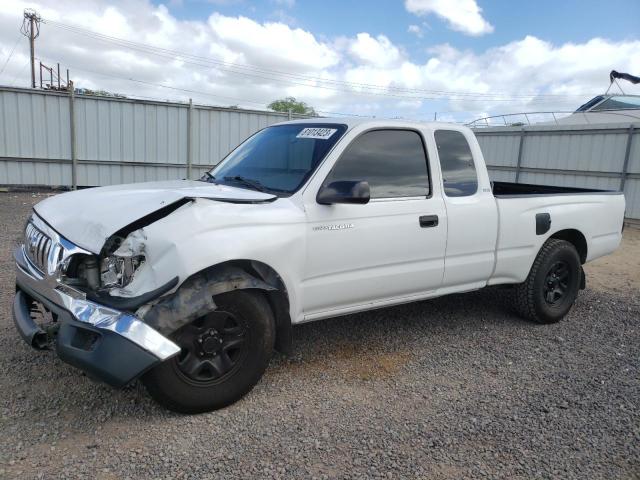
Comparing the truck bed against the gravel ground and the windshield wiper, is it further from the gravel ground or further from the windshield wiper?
the windshield wiper

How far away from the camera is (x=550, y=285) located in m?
5.21

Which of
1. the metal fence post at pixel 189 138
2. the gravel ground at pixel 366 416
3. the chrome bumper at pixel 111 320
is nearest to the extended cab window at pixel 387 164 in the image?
the gravel ground at pixel 366 416

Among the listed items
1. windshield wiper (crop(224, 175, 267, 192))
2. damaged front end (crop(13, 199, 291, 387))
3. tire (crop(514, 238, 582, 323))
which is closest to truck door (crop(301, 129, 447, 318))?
windshield wiper (crop(224, 175, 267, 192))

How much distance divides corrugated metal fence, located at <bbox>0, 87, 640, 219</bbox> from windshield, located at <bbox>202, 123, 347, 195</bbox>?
33.6ft

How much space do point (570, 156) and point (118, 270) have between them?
1364cm

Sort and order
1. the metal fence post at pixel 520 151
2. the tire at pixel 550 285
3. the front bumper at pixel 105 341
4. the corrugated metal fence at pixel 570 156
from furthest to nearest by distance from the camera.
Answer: the metal fence post at pixel 520 151
the corrugated metal fence at pixel 570 156
the tire at pixel 550 285
the front bumper at pixel 105 341

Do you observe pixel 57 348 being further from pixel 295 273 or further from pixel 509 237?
pixel 509 237

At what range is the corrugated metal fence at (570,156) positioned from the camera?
12.6m

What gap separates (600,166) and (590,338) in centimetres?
978

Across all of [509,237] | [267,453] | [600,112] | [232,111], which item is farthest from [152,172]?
[600,112]

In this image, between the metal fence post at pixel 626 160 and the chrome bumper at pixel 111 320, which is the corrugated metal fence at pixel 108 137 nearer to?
the metal fence post at pixel 626 160

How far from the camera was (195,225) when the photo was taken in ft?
9.62

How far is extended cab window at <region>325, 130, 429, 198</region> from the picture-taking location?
3793 mm

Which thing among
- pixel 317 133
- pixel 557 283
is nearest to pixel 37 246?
pixel 317 133
